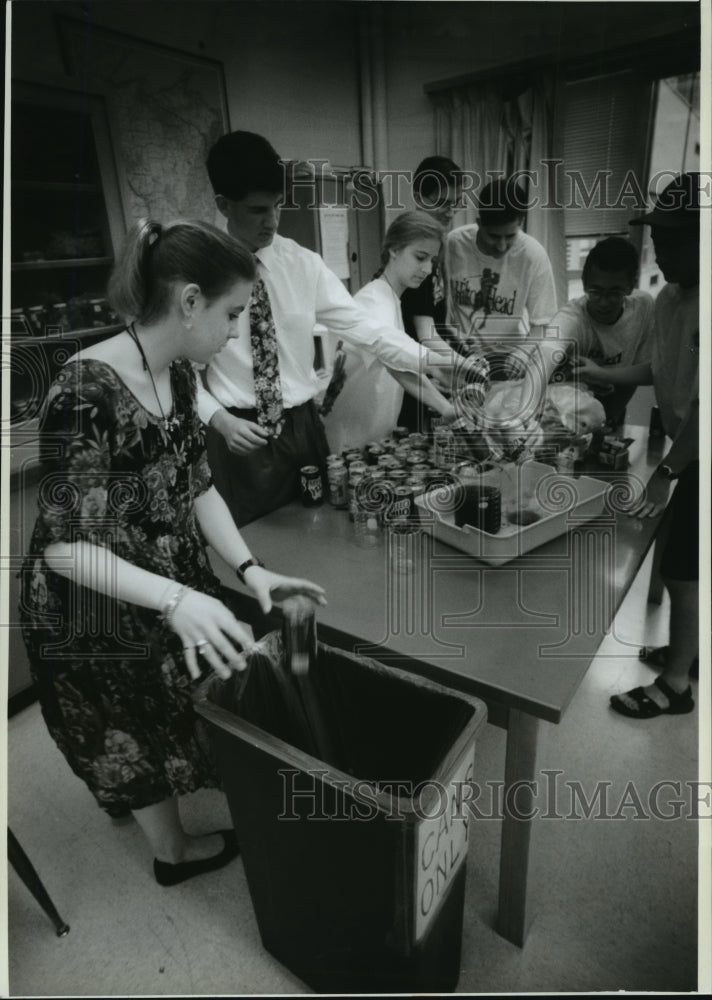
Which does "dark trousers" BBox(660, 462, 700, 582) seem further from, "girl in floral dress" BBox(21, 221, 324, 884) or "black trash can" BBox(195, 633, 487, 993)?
"girl in floral dress" BBox(21, 221, 324, 884)

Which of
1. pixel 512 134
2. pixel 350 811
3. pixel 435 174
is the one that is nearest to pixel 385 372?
pixel 435 174

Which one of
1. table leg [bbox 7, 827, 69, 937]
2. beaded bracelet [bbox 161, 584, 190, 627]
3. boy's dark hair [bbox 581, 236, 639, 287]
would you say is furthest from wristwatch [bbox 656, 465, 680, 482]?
table leg [bbox 7, 827, 69, 937]

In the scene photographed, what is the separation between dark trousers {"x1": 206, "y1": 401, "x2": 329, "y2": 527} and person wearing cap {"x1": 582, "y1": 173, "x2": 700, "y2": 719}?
0.68 m

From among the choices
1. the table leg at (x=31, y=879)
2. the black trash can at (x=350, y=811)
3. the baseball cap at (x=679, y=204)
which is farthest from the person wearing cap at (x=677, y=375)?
the table leg at (x=31, y=879)

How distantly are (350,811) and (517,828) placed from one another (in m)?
0.43

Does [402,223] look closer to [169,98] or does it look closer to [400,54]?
[400,54]

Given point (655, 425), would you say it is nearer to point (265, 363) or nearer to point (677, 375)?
point (677, 375)

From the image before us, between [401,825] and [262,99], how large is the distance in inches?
47.3

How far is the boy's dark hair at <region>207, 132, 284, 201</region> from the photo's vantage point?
1073mm

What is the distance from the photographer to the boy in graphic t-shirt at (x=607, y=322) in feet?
3.82

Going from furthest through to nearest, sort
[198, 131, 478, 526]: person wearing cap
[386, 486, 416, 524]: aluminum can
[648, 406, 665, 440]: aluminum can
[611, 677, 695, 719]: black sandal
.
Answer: [611, 677, 695, 719]: black sandal
[648, 406, 665, 440]: aluminum can
[386, 486, 416, 524]: aluminum can
[198, 131, 478, 526]: person wearing cap

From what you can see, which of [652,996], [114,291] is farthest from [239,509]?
[652,996]

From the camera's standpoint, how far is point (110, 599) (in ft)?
3.45

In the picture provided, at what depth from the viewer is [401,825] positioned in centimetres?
83
